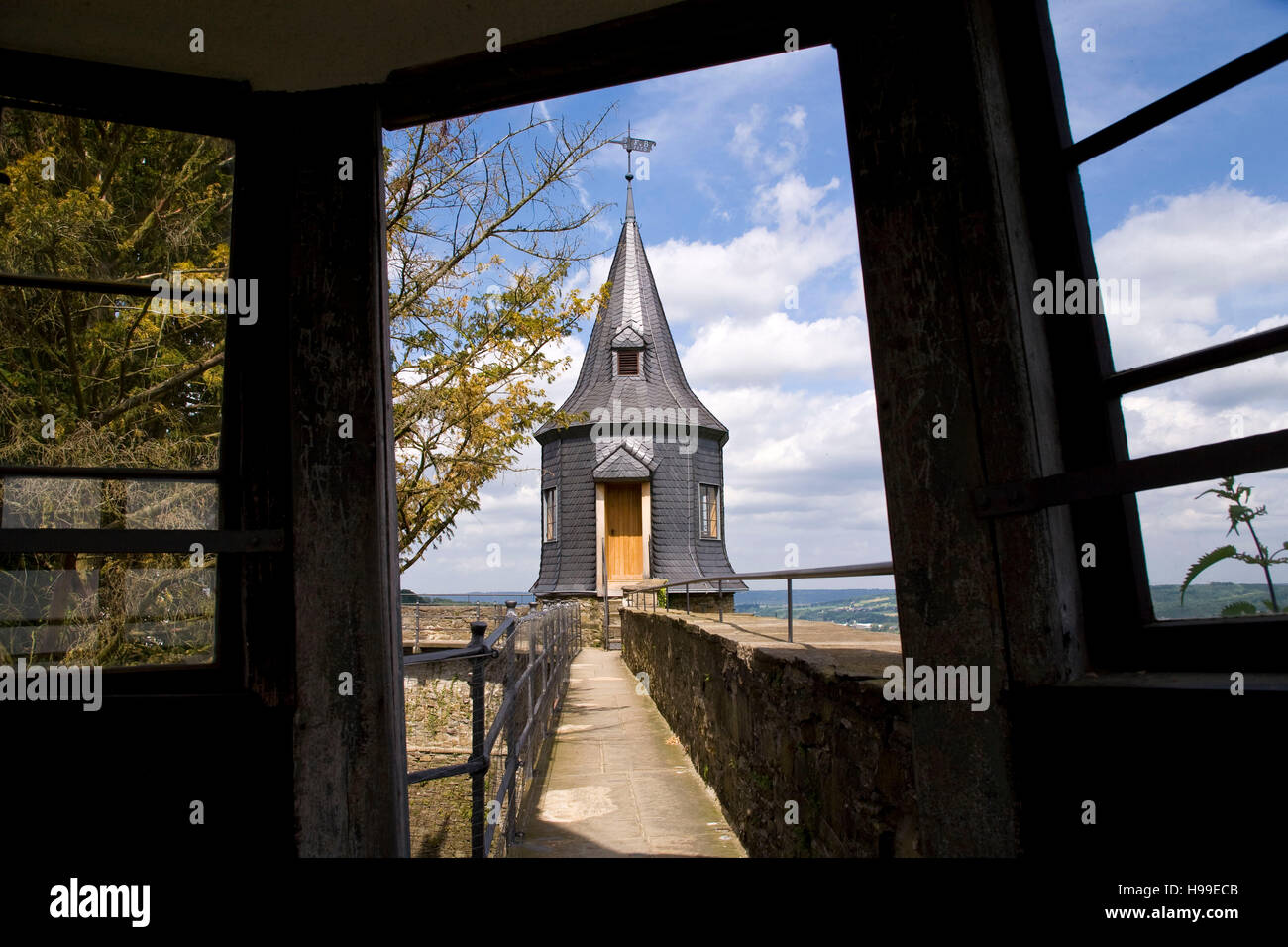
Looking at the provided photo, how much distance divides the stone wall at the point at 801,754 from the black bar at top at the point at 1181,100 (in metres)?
1.52

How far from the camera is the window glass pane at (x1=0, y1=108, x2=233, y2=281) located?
7.31 ft

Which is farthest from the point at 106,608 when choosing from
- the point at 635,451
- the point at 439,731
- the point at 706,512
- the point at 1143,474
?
the point at 706,512

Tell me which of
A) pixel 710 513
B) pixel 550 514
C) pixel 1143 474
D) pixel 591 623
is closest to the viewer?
pixel 1143 474

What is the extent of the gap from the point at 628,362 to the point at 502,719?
67.1 feet

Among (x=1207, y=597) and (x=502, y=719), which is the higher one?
(x=1207, y=597)

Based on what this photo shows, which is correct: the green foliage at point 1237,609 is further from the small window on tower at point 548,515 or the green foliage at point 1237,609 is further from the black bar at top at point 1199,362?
the small window on tower at point 548,515

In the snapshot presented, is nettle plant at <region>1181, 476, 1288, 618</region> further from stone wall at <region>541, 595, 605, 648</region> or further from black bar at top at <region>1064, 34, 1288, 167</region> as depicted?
stone wall at <region>541, 595, 605, 648</region>

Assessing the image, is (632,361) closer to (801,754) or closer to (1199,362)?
(801,754)

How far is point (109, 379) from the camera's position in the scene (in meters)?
2.30

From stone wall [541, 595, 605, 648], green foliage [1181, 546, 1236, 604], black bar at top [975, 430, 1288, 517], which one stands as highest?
black bar at top [975, 430, 1288, 517]

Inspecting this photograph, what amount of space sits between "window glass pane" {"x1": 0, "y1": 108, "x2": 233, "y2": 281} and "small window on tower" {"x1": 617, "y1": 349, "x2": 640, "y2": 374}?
2172 centimetres

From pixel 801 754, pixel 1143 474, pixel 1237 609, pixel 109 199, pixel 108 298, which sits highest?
pixel 109 199

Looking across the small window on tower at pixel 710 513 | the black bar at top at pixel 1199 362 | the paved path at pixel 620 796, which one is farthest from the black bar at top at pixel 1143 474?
the small window on tower at pixel 710 513

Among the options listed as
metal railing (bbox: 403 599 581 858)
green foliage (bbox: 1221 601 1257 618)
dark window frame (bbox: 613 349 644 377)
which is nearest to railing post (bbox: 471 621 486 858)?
metal railing (bbox: 403 599 581 858)
